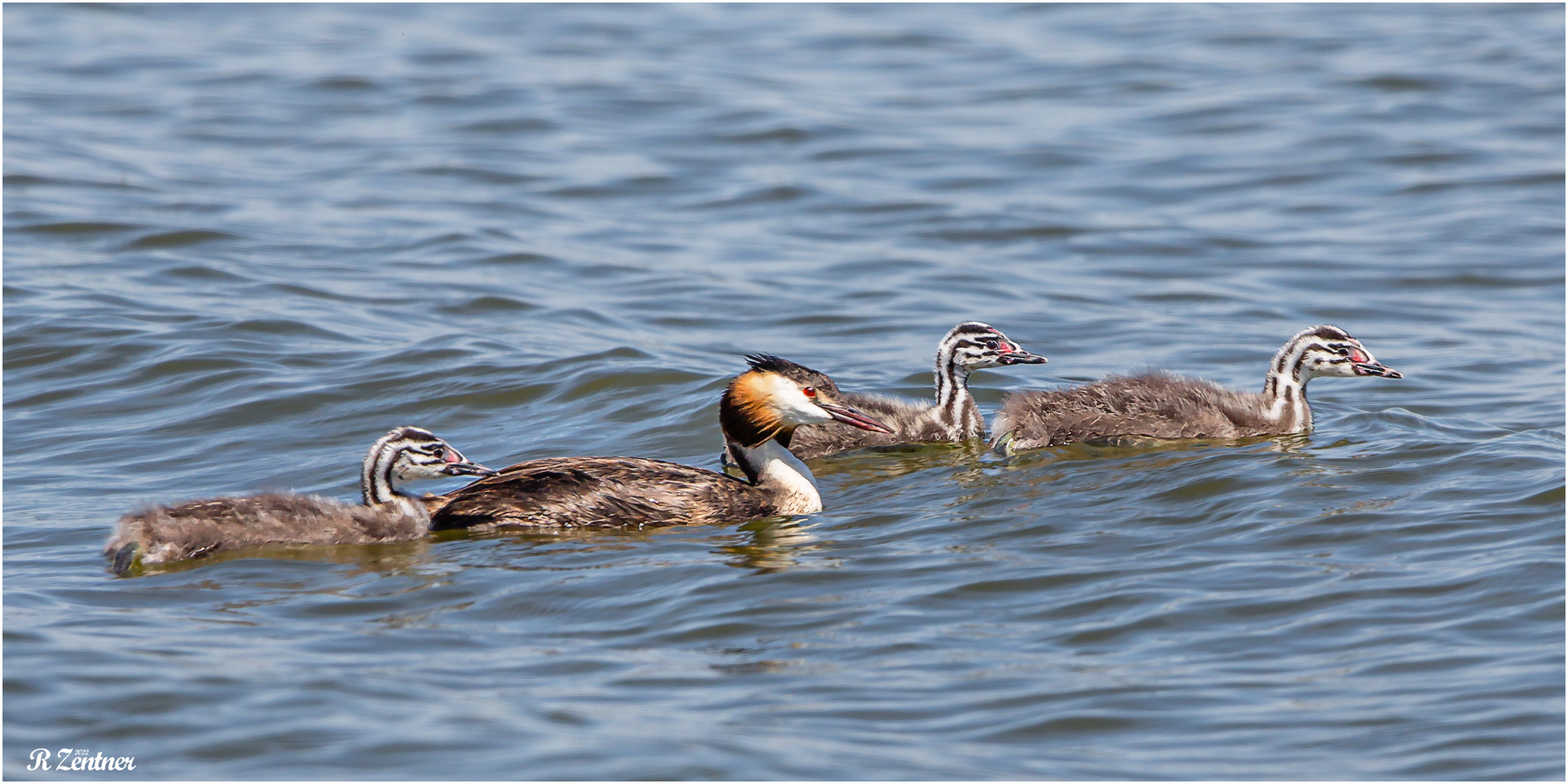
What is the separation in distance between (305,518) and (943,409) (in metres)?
4.50

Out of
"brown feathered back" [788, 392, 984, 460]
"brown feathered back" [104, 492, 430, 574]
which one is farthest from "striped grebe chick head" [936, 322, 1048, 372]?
"brown feathered back" [104, 492, 430, 574]

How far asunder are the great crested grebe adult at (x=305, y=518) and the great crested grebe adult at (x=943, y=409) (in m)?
2.68

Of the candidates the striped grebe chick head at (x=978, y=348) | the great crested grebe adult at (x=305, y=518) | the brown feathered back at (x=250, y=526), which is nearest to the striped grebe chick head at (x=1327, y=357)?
the striped grebe chick head at (x=978, y=348)

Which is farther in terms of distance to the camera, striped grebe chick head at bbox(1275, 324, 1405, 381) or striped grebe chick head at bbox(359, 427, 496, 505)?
striped grebe chick head at bbox(1275, 324, 1405, 381)

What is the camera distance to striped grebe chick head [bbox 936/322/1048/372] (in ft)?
39.6

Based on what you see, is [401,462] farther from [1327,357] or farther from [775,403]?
[1327,357]

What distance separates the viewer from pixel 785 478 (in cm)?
1041

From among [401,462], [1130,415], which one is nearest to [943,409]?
[1130,415]

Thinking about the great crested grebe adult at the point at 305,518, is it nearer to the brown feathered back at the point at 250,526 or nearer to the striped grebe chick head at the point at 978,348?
the brown feathered back at the point at 250,526

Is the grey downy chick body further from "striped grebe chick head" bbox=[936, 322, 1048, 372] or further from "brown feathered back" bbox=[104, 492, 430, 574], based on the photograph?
"brown feathered back" bbox=[104, 492, 430, 574]

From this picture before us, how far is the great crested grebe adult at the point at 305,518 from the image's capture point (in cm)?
913

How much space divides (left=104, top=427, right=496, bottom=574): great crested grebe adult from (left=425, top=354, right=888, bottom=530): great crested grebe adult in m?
0.22

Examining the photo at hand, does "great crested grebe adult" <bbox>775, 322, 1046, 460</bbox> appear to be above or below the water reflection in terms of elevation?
above

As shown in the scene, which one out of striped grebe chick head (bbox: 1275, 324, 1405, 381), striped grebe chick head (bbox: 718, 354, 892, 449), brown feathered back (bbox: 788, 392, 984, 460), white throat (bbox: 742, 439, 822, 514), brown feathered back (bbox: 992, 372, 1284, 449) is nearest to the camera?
white throat (bbox: 742, 439, 822, 514)
